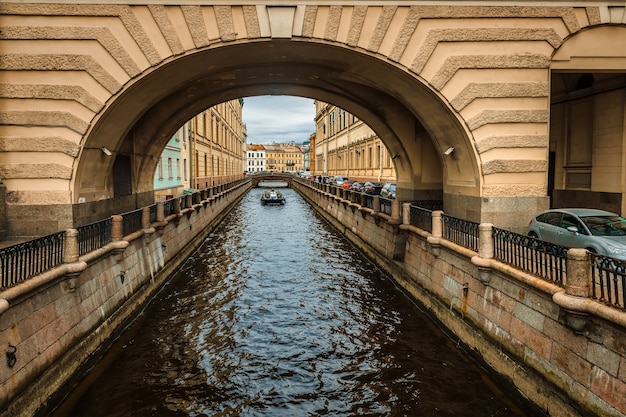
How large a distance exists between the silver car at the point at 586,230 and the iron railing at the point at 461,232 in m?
2.18

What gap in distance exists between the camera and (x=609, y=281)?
665cm

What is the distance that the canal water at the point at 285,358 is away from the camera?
846 centimetres

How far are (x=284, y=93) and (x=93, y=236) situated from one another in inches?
582

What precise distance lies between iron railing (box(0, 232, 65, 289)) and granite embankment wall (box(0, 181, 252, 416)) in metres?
0.20

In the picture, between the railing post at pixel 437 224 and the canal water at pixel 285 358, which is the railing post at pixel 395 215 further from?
the railing post at pixel 437 224

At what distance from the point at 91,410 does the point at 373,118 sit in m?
17.0

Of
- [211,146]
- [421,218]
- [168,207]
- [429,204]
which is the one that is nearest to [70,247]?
[168,207]

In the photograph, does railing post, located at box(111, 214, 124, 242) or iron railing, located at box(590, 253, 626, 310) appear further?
railing post, located at box(111, 214, 124, 242)

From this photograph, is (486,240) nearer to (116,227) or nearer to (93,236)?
(93,236)

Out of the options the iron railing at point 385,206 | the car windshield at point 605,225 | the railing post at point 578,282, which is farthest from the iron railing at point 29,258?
the iron railing at point 385,206

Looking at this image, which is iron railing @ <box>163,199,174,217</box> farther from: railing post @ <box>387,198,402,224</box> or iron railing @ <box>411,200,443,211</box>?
iron railing @ <box>411,200,443,211</box>

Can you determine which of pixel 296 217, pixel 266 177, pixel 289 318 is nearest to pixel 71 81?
pixel 289 318

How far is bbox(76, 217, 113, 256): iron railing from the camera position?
34.5 feet

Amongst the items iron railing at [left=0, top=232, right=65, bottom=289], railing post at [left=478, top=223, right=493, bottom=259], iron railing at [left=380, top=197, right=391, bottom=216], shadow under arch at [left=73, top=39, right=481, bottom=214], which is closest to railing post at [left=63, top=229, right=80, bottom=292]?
iron railing at [left=0, top=232, right=65, bottom=289]
